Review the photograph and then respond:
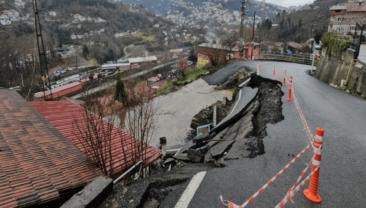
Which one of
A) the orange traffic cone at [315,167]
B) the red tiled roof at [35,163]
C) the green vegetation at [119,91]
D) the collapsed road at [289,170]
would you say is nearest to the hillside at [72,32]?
the green vegetation at [119,91]

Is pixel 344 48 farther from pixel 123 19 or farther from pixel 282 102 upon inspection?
pixel 123 19

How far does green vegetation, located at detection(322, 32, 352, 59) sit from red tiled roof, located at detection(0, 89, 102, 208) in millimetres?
13981

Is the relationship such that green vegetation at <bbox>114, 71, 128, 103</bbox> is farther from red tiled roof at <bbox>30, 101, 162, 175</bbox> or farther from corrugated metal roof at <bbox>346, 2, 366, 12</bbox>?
corrugated metal roof at <bbox>346, 2, 366, 12</bbox>

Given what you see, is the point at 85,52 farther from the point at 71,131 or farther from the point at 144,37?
the point at 71,131

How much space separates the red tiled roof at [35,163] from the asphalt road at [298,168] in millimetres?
2351

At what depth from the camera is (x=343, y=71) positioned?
1202 centimetres

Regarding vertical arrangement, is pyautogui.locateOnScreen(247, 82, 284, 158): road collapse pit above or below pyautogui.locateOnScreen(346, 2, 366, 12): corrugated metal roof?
below

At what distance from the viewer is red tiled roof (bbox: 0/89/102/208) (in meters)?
3.49

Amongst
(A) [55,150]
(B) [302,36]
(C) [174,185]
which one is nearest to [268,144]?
(C) [174,185]

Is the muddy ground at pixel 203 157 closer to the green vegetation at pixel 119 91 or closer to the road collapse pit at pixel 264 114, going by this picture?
the road collapse pit at pixel 264 114

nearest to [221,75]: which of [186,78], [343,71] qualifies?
[186,78]

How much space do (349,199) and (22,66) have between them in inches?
2476

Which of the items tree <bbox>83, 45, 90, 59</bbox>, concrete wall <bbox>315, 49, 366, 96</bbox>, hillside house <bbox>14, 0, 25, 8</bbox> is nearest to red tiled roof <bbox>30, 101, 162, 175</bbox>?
concrete wall <bbox>315, 49, 366, 96</bbox>

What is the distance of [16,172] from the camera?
157 inches
